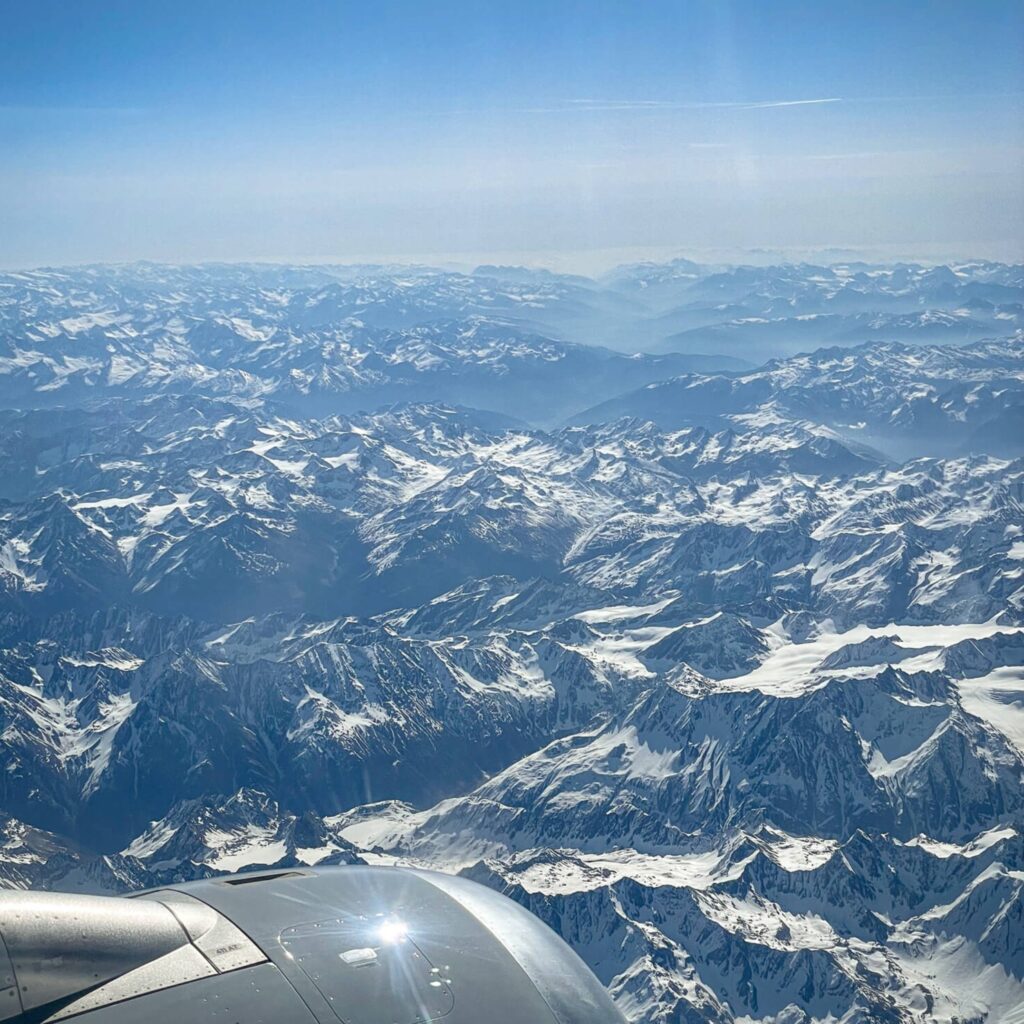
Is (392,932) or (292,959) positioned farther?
(392,932)

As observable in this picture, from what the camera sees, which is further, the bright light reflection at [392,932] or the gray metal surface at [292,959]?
the bright light reflection at [392,932]

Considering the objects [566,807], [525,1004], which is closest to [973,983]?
[566,807]

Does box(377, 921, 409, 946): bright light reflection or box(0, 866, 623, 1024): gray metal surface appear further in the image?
box(377, 921, 409, 946): bright light reflection

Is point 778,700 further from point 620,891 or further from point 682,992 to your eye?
point 682,992

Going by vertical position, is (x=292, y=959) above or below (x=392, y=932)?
above
